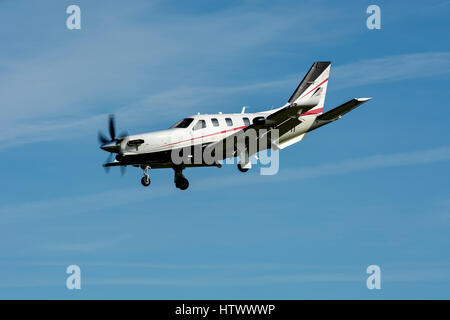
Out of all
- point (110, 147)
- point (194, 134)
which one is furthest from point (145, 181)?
point (194, 134)

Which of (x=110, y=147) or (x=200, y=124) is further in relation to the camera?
(x=200, y=124)

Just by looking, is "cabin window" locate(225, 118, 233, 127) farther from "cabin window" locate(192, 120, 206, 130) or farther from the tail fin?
the tail fin

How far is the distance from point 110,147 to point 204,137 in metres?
5.21

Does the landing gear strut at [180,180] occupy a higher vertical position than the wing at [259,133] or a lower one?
lower

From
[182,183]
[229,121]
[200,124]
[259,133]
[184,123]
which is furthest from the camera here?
[182,183]

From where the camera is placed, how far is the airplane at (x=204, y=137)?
39.7 meters

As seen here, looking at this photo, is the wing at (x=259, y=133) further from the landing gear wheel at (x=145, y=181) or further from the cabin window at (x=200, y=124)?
the landing gear wheel at (x=145, y=181)

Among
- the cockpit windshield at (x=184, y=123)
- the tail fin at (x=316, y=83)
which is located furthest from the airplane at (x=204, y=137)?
the tail fin at (x=316, y=83)

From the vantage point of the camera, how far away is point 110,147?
3956 centimetres

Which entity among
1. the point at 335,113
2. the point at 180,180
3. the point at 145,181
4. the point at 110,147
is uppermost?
the point at 335,113

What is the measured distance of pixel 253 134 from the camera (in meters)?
40.9

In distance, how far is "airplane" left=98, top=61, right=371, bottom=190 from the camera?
39.7m

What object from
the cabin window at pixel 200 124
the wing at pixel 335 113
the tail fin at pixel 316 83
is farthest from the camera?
the tail fin at pixel 316 83

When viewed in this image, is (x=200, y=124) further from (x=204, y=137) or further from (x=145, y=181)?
(x=145, y=181)
